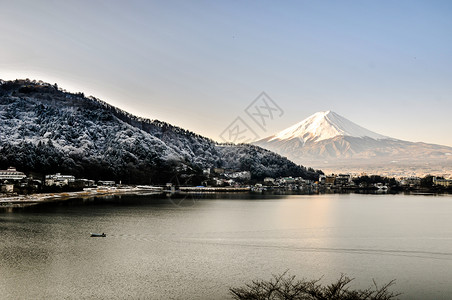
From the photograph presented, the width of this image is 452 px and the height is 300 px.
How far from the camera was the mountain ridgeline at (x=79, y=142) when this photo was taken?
8303 centimetres

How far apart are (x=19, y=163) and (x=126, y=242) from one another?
63.5 m

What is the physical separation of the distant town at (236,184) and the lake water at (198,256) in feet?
108

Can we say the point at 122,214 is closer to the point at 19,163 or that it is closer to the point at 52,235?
the point at 52,235

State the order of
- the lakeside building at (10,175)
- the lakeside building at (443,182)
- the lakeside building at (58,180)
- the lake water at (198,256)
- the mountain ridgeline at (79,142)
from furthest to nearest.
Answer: the lakeside building at (443,182), the mountain ridgeline at (79,142), the lakeside building at (58,180), the lakeside building at (10,175), the lake water at (198,256)

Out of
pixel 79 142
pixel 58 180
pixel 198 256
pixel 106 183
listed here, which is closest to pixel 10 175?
pixel 58 180

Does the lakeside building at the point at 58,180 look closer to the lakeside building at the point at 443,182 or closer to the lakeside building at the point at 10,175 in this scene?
the lakeside building at the point at 10,175

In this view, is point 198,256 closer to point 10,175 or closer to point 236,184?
point 10,175

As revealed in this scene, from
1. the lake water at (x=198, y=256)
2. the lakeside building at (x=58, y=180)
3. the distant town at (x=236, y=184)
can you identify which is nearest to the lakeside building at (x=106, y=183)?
the distant town at (x=236, y=184)

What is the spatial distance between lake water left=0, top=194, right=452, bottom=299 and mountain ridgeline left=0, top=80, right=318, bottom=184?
57701 millimetres

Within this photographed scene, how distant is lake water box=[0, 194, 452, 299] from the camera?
1319 centimetres

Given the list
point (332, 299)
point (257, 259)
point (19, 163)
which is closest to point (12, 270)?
point (257, 259)

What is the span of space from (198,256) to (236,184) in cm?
9684

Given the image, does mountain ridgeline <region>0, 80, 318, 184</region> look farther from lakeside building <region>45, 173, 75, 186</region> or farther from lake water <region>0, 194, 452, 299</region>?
lake water <region>0, 194, 452, 299</region>

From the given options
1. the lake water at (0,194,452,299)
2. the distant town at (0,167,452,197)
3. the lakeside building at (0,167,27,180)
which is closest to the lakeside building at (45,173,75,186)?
the distant town at (0,167,452,197)
